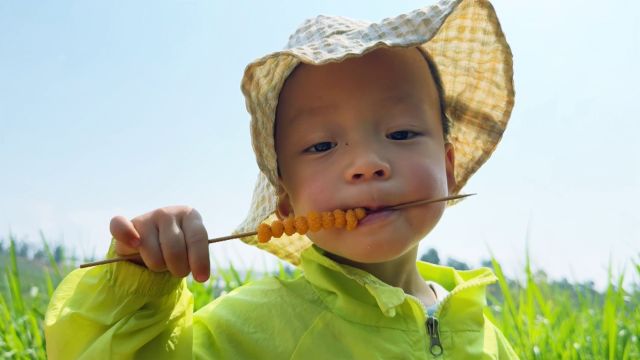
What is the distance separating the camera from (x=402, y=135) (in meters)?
1.66

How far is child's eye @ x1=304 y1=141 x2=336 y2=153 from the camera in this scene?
1631 mm

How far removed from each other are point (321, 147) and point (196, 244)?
43 centimetres

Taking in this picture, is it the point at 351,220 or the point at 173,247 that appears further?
the point at 351,220

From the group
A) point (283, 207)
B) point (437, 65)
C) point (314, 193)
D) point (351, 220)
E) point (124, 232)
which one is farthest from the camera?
point (437, 65)

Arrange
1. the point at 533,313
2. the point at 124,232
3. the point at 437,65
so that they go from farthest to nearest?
the point at 533,313 → the point at 437,65 → the point at 124,232

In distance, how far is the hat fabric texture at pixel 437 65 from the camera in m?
1.66

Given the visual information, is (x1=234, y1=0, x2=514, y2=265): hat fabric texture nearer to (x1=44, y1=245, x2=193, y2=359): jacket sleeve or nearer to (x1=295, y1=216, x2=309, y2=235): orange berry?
(x1=295, y1=216, x2=309, y2=235): orange berry

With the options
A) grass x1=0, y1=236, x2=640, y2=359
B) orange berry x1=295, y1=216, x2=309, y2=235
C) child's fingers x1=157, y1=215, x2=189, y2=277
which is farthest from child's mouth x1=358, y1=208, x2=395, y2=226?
grass x1=0, y1=236, x2=640, y2=359

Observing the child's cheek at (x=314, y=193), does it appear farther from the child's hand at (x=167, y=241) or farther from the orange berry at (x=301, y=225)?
the child's hand at (x=167, y=241)

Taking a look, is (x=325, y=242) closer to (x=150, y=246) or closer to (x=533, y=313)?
(x=150, y=246)

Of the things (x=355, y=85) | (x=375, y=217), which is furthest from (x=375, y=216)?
(x=355, y=85)

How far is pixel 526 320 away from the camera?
3.04 metres

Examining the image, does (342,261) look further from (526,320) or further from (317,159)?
(526,320)

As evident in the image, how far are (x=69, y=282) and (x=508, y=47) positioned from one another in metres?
1.33
